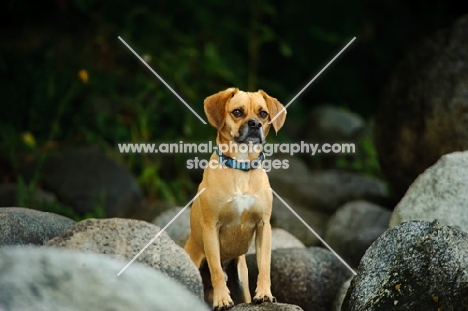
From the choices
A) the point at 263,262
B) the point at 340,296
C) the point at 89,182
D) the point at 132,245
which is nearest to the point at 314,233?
the point at 340,296

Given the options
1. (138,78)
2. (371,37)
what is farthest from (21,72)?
(371,37)

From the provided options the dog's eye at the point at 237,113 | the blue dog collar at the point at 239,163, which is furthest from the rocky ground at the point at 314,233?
the dog's eye at the point at 237,113

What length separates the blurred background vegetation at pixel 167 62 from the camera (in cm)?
1027

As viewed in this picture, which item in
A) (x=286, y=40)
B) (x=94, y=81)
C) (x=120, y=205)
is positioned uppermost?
(x=286, y=40)

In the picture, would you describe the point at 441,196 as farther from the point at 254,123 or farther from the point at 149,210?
the point at 149,210

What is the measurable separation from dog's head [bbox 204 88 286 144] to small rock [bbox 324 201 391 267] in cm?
251

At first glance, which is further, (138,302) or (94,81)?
(94,81)

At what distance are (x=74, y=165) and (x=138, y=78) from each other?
7.30ft

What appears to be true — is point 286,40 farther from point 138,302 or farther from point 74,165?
point 138,302

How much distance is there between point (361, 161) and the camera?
11859 millimetres

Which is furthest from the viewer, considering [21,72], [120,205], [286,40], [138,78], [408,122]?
[286,40]

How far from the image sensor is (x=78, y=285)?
177 inches

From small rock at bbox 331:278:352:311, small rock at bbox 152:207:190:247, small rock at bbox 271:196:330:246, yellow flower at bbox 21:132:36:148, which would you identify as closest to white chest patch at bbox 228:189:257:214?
small rock at bbox 331:278:352:311

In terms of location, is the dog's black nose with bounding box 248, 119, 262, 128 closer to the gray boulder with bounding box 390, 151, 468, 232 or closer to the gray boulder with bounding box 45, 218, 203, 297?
the gray boulder with bounding box 45, 218, 203, 297
